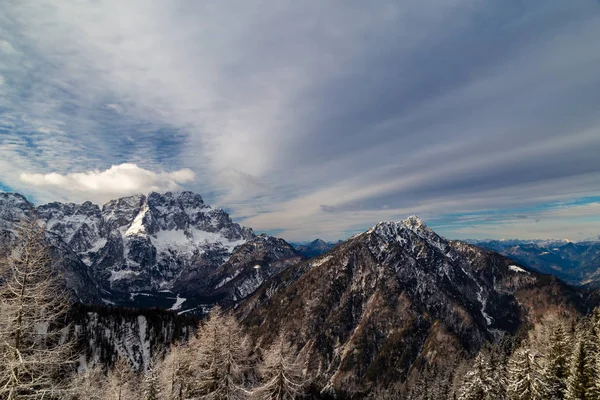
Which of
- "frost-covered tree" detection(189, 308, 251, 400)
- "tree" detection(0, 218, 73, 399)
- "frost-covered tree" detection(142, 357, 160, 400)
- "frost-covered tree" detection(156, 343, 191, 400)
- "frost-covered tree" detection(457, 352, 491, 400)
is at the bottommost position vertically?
"frost-covered tree" detection(457, 352, 491, 400)

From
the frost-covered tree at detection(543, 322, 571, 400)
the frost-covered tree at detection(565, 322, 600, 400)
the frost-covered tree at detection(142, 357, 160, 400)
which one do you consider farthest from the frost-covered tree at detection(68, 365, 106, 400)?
the frost-covered tree at detection(543, 322, 571, 400)

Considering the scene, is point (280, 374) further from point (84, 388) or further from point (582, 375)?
point (582, 375)

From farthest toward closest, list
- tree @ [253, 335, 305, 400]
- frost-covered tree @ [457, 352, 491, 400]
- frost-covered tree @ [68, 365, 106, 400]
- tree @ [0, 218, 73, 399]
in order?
frost-covered tree @ [457, 352, 491, 400] → tree @ [253, 335, 305, 400] → frost-covered tree @ [68, 365, 106, 400] → tree @ [0, 218, 73, 399]

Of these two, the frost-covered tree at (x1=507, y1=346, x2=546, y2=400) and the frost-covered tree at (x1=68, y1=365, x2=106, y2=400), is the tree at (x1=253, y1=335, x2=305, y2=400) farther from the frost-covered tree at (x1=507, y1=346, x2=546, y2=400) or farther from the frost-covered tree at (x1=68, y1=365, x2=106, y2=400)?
the frost-covered tree at (x1=507, y1=346, x2=546, y2=400)

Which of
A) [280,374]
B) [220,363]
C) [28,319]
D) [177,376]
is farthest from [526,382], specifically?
[28,319]

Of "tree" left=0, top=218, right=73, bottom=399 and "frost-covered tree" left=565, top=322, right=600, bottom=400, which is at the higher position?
"tree" left=0, top=218, right=73, bottom=399

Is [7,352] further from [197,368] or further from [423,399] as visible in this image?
[423,399]

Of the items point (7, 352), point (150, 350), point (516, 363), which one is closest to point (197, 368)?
point (7, 352)
